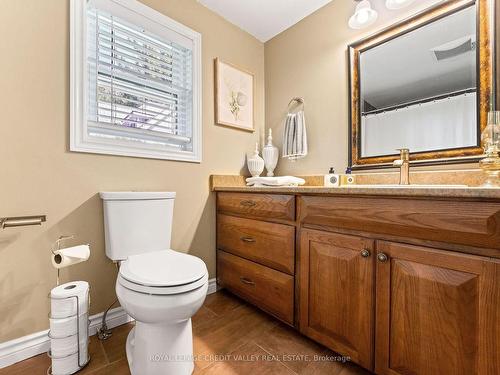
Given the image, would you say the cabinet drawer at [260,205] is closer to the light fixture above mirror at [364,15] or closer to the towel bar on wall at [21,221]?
the towel bar on wall at [21,221]

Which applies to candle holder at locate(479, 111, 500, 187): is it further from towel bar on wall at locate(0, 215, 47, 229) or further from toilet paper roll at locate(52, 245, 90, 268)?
towel bar on wall at locate(0, 215, 47, 229)

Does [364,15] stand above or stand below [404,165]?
above

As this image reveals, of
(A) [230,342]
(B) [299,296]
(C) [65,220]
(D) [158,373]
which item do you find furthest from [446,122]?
(C) [65,220]

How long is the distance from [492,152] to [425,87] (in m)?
0.51

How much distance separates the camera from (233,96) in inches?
80.5

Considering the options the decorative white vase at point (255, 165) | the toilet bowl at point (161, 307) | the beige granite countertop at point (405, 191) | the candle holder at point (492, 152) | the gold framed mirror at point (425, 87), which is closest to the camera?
the beige granite countertop at point (405, 191)

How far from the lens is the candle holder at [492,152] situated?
1067 millimetres

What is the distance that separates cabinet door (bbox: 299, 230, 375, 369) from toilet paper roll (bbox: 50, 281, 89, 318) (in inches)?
41.7

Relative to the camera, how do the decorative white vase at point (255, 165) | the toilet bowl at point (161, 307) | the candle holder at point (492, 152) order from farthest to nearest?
the decorative white vase at point (255, 165)
the candle holder at point (492, 152)
the toilet bowl at point (161, 307)

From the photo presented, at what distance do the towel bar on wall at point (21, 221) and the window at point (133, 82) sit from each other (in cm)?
39

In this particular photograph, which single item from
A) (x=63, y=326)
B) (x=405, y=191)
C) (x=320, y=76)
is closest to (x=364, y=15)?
(x=320, y=76)

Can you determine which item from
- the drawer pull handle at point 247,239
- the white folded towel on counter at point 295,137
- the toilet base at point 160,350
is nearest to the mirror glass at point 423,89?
the white folded towel on counter at point 295,137

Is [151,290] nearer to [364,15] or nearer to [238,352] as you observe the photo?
[238,352]

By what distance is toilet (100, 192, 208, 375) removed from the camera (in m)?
0.94
